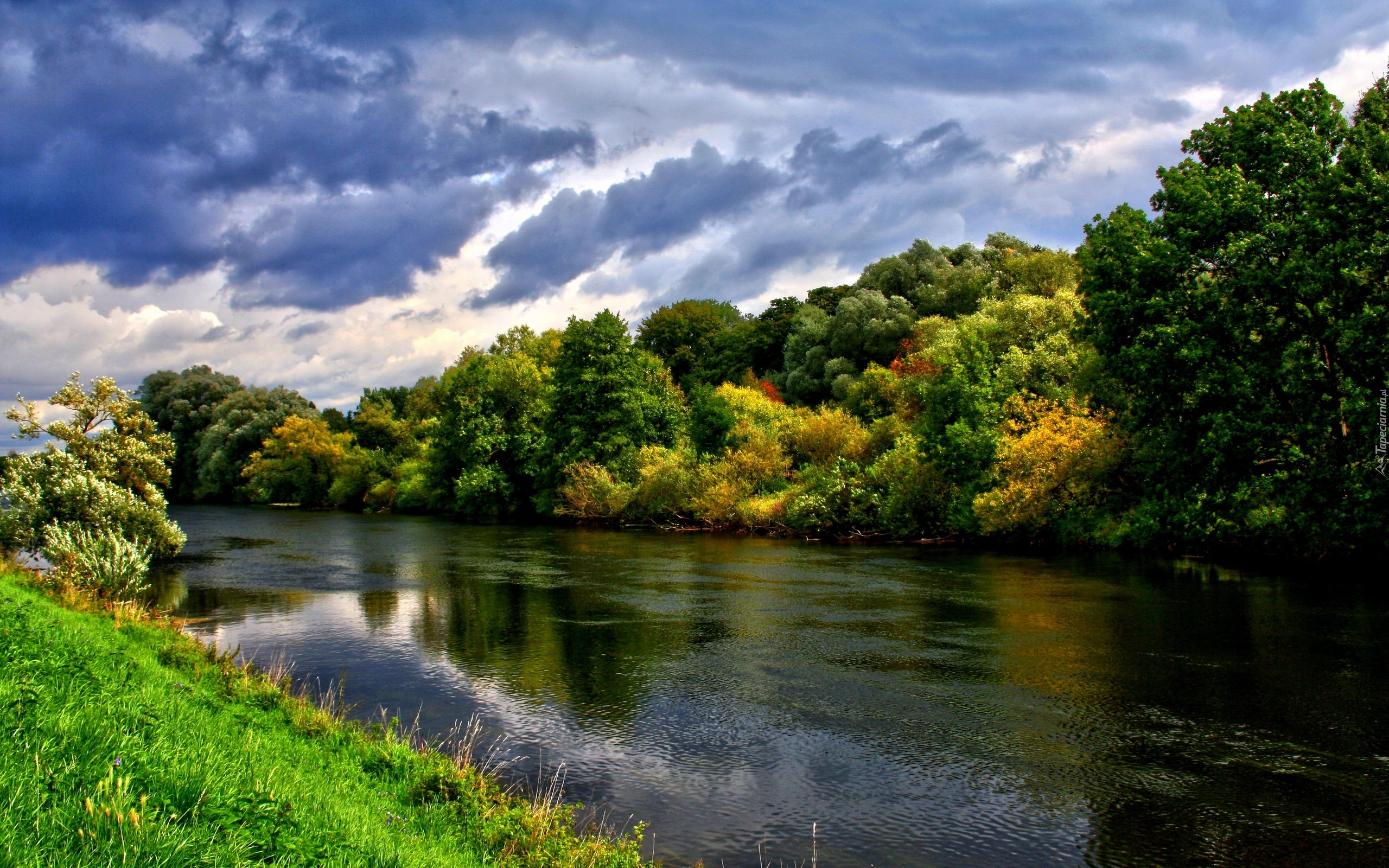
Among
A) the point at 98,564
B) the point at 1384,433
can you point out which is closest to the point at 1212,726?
the point at 1384,433

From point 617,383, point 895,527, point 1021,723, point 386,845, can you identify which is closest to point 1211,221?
point 895,527

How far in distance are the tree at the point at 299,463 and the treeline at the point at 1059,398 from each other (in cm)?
1762

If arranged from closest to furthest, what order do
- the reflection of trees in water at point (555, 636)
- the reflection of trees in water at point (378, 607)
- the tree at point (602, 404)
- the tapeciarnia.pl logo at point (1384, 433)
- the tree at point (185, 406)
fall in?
the reflection of trees in water at point (555, 636), the reflection of trees in water at point (378, 607), the tapeciarnia.pl logo at point (1384, 433), the tree at point (602, 404), the tree at point (185, 406)

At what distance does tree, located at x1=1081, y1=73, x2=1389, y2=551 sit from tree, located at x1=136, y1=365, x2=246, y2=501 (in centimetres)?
10594

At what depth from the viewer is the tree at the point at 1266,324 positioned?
2467cm

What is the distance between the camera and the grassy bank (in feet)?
15.7

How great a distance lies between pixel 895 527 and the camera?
132ft

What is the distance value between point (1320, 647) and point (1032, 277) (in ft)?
139

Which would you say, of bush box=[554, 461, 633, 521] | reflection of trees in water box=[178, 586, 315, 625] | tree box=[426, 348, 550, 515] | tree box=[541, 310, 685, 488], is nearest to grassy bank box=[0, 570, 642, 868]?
reflection of trees in water box=[178, 586, 315, 625]

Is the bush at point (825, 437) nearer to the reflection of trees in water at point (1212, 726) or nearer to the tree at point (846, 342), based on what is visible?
the tree at point (846, 342)

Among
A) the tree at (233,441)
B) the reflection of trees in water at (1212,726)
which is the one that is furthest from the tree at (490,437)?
the reflection of trees in water at (1212,726)

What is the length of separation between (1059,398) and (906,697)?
2690 centimetres

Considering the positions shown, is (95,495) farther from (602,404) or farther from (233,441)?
(233,441)

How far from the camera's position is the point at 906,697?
13.4m
